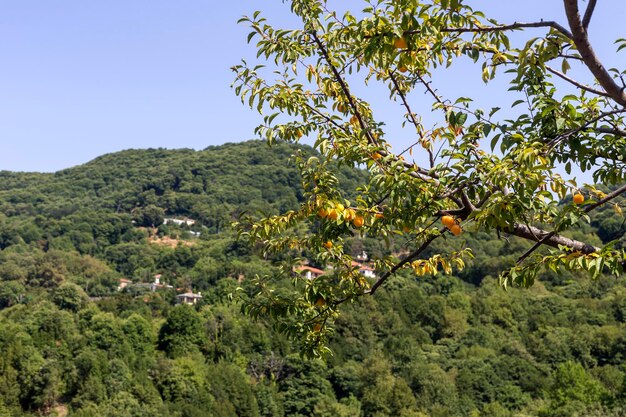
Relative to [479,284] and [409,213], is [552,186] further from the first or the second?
[479,284]

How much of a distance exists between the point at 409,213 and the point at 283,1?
1.52 metres

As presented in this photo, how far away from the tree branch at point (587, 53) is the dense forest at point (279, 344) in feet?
42.0

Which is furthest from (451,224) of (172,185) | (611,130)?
(172,185)

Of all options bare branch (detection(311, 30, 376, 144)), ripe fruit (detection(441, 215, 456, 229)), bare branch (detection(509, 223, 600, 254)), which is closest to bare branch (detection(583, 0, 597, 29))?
bare branch (detection(509, 223, 600, 254))

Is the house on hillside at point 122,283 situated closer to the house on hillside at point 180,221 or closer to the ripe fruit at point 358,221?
the house on hillside at point 180,221

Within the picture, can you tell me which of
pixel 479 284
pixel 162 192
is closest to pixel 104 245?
pixel 162 192

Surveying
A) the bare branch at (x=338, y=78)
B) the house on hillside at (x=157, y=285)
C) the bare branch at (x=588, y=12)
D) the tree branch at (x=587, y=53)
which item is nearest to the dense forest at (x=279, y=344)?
the house on hillside at (x=157, y=285)

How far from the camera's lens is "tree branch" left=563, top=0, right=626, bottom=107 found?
8.32ft

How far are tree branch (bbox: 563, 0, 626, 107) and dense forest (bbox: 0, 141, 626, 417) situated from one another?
42.0ft

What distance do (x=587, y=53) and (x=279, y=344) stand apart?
150ft

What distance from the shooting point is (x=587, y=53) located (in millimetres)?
2637

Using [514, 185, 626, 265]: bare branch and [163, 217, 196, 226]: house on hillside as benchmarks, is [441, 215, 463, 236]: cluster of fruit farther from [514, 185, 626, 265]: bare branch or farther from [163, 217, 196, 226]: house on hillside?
[163, 217, 196, 226]: house on hillside

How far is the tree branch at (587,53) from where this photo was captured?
254 cm

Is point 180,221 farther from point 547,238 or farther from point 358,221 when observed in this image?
point 547,238
